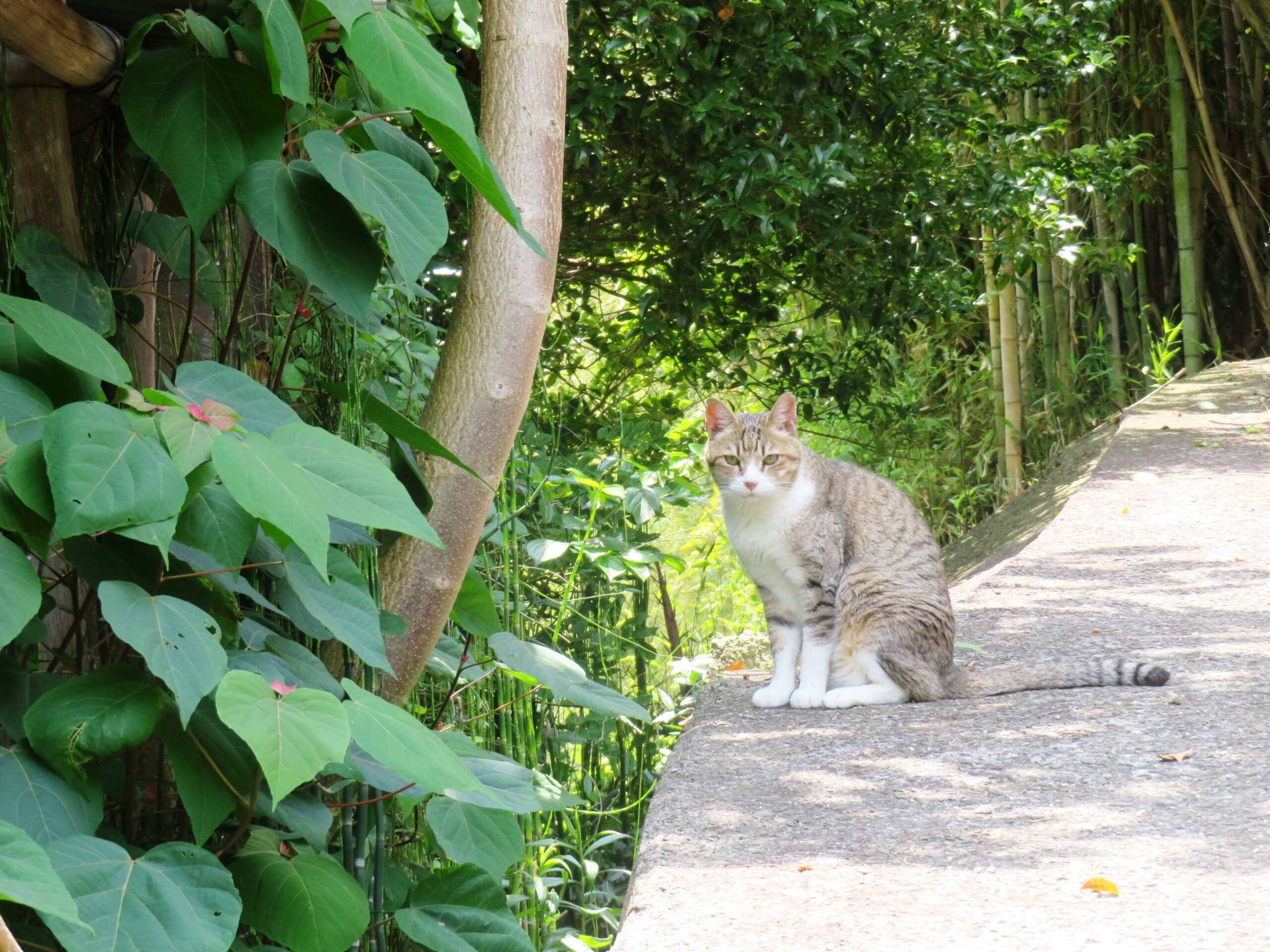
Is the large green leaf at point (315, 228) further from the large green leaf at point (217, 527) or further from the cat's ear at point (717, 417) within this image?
the cat's ear at point (717, 417)

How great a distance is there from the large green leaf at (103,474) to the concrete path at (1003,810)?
1254 millimetres

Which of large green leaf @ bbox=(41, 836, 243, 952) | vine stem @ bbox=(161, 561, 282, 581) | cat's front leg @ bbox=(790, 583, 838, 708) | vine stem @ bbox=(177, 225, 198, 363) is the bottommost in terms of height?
cat's front leg @ bbox=(790, 583, 838, 708)

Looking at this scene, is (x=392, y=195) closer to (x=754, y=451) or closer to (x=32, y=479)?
(x=32, y=479)

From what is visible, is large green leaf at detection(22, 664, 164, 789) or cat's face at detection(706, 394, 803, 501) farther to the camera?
cat's face at detection(706, 394, 803, 501)

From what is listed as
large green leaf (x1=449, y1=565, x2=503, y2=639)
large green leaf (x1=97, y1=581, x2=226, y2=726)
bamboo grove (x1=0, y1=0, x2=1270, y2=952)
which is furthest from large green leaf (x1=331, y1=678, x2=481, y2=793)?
large green leaf (x1=449, y1=565, x2=503, y2=639)

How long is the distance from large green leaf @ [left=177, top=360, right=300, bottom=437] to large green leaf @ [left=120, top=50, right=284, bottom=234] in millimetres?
152

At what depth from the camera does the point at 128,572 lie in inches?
44.2

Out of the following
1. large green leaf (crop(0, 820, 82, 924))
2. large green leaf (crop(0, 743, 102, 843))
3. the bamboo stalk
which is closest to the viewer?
large green leaf (crop(0, 820, 82, 924))

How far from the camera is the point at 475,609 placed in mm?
1756

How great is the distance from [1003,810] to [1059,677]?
3.08 ft

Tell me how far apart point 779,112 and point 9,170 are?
98.8 inches

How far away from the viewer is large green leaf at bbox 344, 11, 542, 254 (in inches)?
44.5

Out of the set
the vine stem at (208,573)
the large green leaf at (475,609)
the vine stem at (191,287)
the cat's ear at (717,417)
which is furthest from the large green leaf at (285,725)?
the cat's ear at (717,417)

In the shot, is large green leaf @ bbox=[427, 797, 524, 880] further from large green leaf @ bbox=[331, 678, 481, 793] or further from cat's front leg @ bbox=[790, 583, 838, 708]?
cat's front leg @ bbox=[790, 583, 838, 708]
